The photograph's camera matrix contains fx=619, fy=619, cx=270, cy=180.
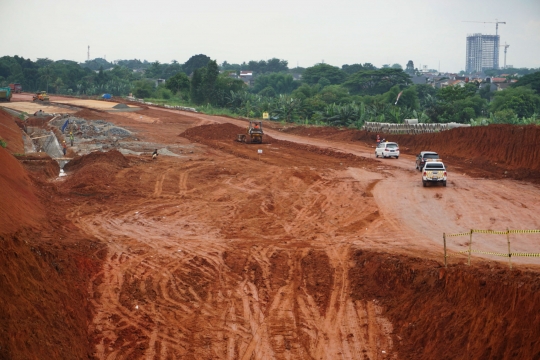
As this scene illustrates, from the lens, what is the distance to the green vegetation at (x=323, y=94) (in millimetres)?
70750

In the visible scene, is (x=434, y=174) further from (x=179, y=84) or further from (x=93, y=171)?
(x=179, y=84)

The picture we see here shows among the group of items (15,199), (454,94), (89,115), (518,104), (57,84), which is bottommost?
(15,199)

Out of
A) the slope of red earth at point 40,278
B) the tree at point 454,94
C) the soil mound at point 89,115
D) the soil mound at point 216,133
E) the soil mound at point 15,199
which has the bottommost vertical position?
the slope of red earth at point 40,278

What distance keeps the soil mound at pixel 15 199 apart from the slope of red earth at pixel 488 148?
2702 centimetres

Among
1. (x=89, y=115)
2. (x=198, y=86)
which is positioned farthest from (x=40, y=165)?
(x=198, y=86)

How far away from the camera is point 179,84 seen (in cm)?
12306

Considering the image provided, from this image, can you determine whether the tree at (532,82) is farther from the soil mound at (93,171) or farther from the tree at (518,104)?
Answer: the soil mound at (93,171)

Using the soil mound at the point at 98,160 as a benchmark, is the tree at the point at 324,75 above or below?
above

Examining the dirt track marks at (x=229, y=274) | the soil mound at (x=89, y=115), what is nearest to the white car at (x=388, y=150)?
the dirt track marks at (x=229, y=274)

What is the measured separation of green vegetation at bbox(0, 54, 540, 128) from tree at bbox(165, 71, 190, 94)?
198 millimetres

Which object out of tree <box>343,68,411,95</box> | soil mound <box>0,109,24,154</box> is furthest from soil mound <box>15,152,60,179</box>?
tree <box>343,68,411,95</box>

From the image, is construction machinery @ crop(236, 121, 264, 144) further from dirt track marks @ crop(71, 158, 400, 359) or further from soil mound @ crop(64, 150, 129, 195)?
dirt track marks @ crop(71, 158, 400, 359)

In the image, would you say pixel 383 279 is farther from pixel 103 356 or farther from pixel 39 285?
pixel 39 285

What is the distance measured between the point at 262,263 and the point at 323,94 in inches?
3117
